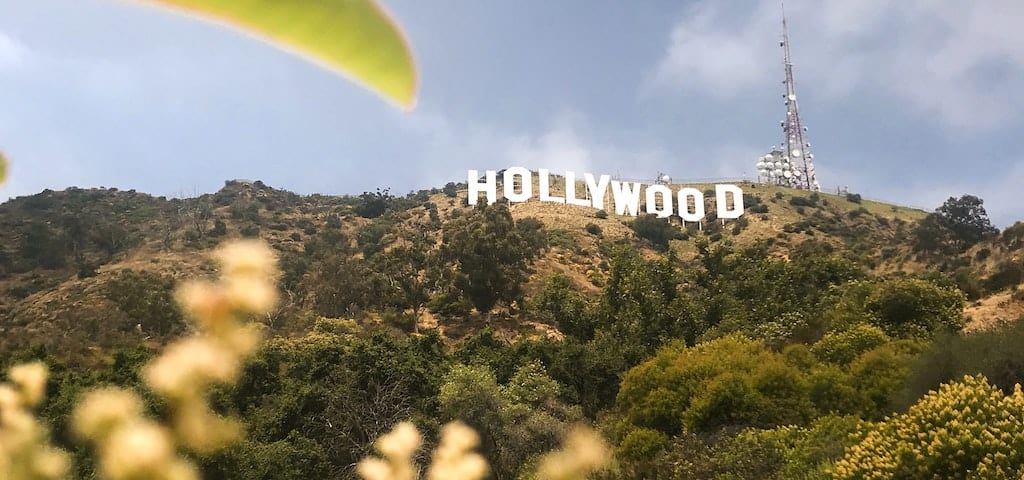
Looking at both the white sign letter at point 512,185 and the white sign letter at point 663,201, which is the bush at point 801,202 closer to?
the white sign letter at point 663,201

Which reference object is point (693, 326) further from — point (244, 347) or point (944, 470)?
point (244, 347)

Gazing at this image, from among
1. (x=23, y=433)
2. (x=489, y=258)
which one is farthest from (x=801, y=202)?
(x=23, y=433)

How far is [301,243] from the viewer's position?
130 feet

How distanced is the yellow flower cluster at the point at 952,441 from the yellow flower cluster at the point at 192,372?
315 inches

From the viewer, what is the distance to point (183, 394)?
70cm

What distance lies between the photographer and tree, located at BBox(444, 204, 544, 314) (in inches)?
1230

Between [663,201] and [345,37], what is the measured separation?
5146 cm

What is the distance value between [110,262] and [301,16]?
38.4 meters

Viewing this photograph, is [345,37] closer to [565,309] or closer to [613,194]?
[565,309]

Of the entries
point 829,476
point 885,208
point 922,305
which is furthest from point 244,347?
point 885,208

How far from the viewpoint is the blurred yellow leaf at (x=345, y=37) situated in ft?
2.69

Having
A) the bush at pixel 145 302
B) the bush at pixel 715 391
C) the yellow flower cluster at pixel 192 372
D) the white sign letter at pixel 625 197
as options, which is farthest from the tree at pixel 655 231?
the yellow flower cluster at pixel 192 372

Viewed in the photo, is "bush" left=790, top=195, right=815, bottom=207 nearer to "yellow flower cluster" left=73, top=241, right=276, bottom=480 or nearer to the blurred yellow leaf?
the blurred yellow leaf

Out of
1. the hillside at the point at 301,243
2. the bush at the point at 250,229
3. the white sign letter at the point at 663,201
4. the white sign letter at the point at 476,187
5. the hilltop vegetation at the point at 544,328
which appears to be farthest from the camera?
the white sign letter at the point at 663,201
